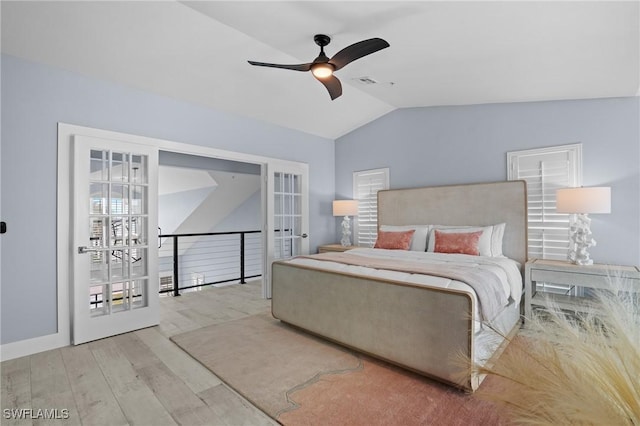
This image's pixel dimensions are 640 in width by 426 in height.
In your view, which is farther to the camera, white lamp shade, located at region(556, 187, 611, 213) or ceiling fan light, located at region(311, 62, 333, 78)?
white lamp shade, located at region(556, 187, 611, 213)

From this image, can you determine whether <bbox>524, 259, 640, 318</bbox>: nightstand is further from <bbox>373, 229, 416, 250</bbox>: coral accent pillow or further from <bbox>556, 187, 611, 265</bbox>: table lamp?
<bbox>373, 229, 416, 250</bbox>: coral accent pillow

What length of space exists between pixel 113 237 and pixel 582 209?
475 centimetres

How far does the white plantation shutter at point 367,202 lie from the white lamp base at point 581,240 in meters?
2.56

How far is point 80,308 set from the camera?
3.08 metres

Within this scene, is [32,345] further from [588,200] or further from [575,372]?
[588,200]

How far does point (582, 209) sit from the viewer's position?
3092mm

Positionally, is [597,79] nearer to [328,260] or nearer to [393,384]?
[328,260]

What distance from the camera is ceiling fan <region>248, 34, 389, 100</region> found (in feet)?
7.67

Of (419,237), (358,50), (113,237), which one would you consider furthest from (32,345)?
(419,237)

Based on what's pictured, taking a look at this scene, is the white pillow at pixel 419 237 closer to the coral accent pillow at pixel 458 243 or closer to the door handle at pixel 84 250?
the coral accent pillow at pixel 458 243

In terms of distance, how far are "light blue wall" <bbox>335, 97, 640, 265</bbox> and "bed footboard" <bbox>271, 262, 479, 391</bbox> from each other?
2.47 meters

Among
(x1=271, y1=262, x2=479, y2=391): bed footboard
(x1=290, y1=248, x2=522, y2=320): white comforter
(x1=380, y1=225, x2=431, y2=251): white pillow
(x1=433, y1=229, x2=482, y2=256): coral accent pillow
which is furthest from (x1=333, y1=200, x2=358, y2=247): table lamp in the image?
(x1=271, y1=262, x2=479, y2=391): bed footboard

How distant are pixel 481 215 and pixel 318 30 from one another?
297cm

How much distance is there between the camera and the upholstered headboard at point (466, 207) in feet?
12.5
